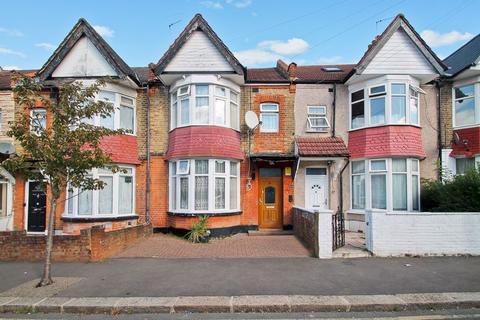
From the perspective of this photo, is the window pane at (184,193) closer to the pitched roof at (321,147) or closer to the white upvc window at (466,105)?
the pitched roof at (321,147)

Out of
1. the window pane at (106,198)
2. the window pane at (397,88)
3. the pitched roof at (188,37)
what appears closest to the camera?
the window pane at (106,198)

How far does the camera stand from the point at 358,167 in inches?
587

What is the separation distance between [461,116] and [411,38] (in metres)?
4.02

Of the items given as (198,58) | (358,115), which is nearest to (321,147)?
(358,115)

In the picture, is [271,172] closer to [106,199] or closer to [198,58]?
[198,58]

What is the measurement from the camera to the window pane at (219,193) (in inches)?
540

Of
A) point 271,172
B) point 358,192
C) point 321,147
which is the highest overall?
point 321,147

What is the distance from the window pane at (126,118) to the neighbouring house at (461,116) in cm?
1329

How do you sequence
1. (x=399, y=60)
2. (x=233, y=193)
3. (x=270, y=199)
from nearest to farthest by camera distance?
(x=399, y=60) → (x=233, y=193) → (x=270, y=199)

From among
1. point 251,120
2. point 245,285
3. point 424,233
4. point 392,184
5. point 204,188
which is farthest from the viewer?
point 251,120

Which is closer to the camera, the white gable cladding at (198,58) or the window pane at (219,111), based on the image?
the white gable cladding at (198,58)

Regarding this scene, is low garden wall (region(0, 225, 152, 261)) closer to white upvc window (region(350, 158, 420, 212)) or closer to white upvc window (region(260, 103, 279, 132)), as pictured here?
white upvc window (region(260, 103, 279, 132))

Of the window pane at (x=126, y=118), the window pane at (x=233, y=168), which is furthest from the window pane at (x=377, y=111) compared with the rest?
the window pane at (x=126, y=118)

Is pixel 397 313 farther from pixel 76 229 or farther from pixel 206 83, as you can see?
pixel 76 229
